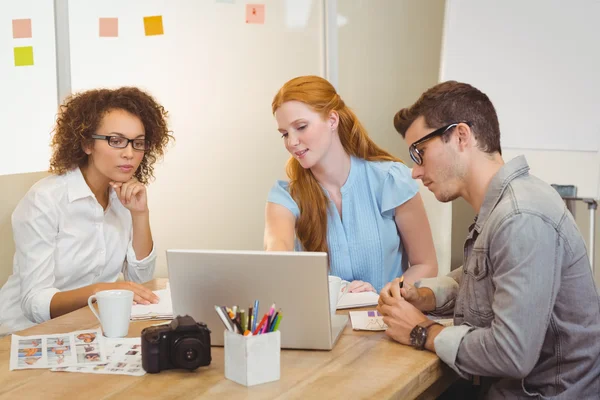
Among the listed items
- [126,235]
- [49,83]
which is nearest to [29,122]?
[49,83]

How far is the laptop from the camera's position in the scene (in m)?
1.34

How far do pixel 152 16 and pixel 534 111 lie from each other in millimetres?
1894

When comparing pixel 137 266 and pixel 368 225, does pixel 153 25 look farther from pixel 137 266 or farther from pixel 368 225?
pixel 368 225

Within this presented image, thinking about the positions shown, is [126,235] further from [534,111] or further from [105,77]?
[534,111]

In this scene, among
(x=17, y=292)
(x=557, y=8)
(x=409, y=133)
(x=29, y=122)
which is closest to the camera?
(x=409, y=133)

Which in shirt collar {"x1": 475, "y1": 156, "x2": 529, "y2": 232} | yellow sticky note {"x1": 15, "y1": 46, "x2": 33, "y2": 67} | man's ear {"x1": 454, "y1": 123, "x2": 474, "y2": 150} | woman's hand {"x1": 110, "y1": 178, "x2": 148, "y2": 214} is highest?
yellow sticky note {"x1": 15, "y1": 46, "x2": 33, "y2": 67}

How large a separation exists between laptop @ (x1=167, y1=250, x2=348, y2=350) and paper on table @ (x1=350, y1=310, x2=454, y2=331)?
130 mm

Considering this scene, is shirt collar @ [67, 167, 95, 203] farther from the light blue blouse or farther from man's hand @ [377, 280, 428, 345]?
man's hand @ [377, 280, 428, 345]

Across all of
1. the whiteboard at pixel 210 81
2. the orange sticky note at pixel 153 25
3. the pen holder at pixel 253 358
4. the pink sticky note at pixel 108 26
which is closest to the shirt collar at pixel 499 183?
the pen holder at pixel 253 358

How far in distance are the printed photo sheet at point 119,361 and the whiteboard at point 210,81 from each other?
2.07m

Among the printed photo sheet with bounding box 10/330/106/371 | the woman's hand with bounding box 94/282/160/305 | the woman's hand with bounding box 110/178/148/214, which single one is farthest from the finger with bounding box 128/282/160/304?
the woman's hand with bounding box 110/178/148/214

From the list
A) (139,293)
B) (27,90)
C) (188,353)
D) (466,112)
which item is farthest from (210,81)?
(188,353)

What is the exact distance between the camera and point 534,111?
2844 millimetres

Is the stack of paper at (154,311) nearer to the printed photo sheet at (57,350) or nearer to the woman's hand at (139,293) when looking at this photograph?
the woman's hand at (139,293)
